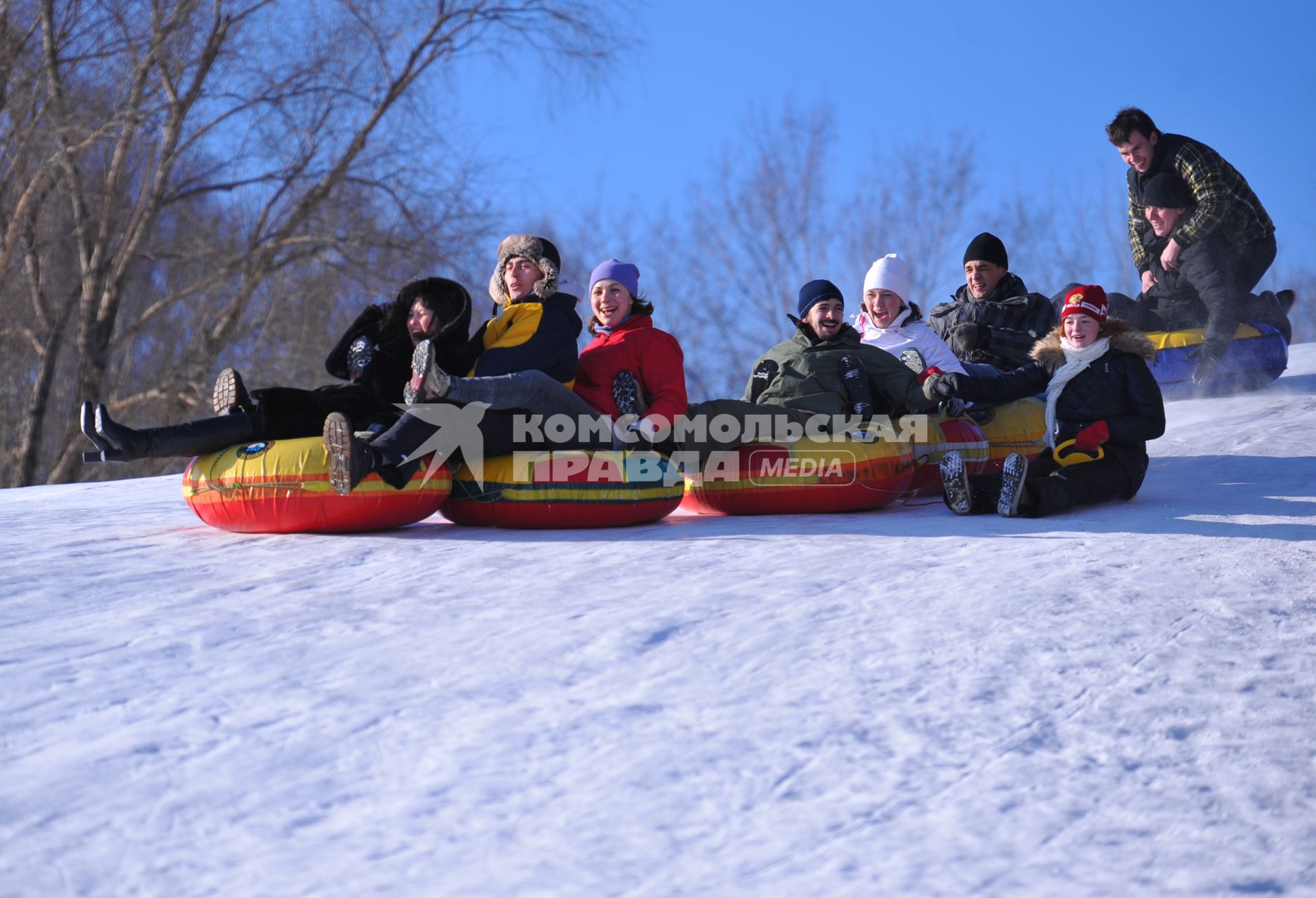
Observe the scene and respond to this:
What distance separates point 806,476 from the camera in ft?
14.4

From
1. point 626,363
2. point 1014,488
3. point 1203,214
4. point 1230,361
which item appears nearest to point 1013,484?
point 1014,488

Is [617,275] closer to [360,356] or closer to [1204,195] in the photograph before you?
[360,356]

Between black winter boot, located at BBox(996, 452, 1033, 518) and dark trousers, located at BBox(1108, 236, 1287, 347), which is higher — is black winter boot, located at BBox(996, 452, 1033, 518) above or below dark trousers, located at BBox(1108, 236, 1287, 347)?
below

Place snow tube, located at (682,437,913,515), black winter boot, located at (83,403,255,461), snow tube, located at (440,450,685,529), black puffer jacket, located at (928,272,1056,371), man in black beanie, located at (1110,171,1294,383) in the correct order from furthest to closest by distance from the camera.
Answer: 1. man in black beanie, located at (1110,171,1294,383)
2. black puffer jacket, located at (928,272,1056,371)
3. snow tube, located at (682,437,913,515)
4. snow tube, located at (440,450,685,529)
5. black winter boot, located at (83,403,255,461)

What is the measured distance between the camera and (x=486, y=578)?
129 inches

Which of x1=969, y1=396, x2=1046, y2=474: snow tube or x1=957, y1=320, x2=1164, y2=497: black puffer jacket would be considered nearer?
x1=957, y1=320, x2=1164, y2=497: black puffer jacket

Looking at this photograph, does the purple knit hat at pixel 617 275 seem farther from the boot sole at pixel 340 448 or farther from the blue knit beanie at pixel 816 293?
the boot sole at pixel 340 448

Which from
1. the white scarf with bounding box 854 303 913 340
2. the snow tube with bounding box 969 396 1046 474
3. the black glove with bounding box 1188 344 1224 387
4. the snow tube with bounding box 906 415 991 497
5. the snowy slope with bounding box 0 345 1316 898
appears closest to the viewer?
the snowy slope with bounding box 0 345 1316 898

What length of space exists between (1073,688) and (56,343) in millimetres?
12710

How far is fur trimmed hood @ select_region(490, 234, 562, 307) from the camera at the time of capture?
4.27 m

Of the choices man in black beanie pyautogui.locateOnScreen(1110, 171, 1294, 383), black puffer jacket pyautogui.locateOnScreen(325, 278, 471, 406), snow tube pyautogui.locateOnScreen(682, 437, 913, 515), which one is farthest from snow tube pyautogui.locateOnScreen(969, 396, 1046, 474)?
man in black beanie pyautogui.locateOnScreen(1110, 171, 1294, 383)

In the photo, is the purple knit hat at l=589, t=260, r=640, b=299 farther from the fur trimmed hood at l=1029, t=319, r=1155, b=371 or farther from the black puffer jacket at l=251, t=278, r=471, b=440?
the fur trimmed hood at l=1029, t=319, r=1155, b=371

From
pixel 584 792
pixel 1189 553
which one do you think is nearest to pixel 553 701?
pixel 584 792

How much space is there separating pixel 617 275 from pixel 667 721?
2.53 metres
